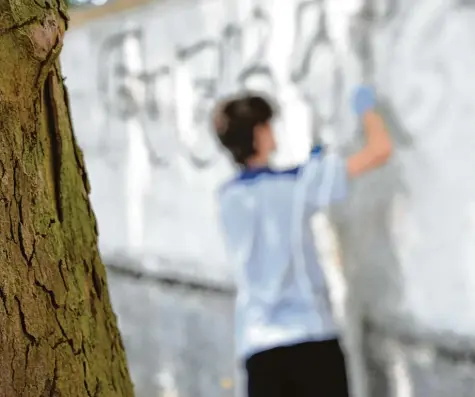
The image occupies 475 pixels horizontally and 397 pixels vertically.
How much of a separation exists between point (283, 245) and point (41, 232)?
916 millimetres

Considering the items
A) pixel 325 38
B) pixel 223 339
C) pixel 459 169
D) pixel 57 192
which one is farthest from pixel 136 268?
pixel 57 192

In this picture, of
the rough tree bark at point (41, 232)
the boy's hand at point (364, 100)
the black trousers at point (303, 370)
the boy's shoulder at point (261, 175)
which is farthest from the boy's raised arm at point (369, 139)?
the rough tree bark at point (41, 232)

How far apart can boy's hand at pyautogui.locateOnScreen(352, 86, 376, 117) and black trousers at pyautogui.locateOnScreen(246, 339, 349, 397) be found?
1.74 feet

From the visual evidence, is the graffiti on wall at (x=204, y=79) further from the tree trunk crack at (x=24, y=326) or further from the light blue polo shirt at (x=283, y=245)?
the tree trunk crack at (x=24, y=326)

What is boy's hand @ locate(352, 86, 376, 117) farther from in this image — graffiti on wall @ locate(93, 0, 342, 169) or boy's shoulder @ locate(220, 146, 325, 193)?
boy's shoulder @ locate(220, 146, 325, 193)

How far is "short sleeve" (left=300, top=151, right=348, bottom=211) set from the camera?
1491 millimetres

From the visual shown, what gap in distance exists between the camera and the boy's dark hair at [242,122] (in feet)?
5.18

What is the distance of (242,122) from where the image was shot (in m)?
1.58

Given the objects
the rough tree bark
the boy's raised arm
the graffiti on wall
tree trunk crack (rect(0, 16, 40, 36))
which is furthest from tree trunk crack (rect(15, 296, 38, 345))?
the graffiti on wall

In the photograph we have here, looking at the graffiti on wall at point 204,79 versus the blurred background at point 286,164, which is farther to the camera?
the graffiti on wall at point 204,79

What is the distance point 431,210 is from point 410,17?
1.36ft

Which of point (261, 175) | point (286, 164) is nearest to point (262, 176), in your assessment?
point (261, 175)

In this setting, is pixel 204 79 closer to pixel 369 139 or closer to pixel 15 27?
pixel 369 139

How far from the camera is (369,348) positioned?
71.8 inches
